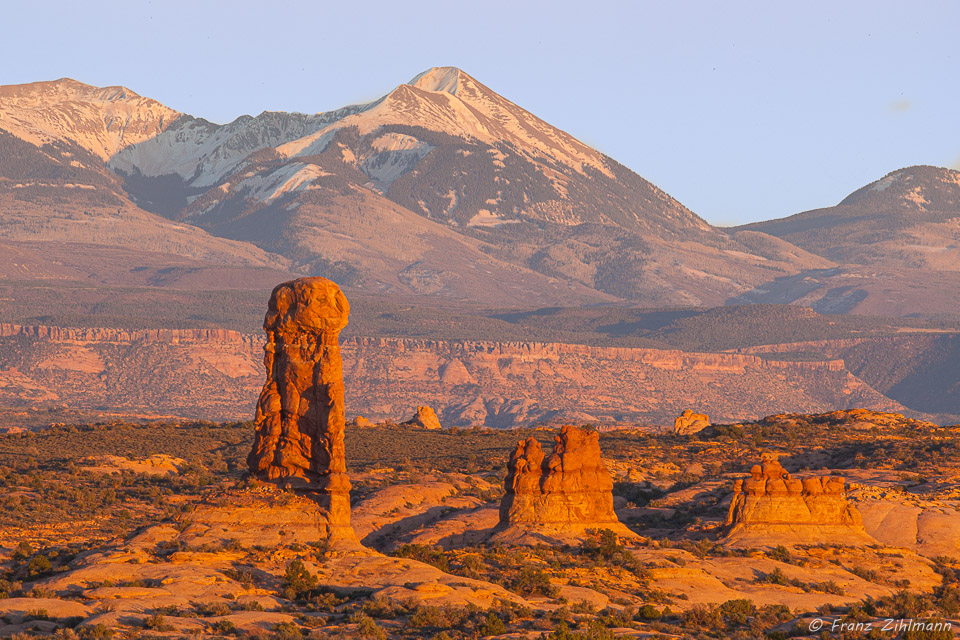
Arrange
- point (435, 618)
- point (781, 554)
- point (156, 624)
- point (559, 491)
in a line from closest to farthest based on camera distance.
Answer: point (156, 624)
point (435, 618)
point (781, 554)
point (559, 491)

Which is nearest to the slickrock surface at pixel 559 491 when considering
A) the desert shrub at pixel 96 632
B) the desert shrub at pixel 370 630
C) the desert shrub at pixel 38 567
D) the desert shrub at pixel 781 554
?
the desert shrub at pixel 781 554

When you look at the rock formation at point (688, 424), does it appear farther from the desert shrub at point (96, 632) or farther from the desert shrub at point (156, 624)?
the desert shrub at point (96, 632)

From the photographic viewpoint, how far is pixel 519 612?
149 ft

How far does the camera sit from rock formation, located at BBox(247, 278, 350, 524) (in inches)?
2109

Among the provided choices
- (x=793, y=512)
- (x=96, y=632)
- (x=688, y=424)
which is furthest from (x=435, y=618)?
(x=688, y=424)

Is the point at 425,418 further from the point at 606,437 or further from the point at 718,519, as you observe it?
the point at 718,519

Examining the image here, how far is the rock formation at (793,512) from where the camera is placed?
61531 mm

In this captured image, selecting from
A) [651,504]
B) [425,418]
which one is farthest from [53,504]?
[425,418]

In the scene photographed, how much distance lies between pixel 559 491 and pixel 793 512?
8.09 meters

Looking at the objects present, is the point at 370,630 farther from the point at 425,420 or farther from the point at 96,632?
the point at 425,420

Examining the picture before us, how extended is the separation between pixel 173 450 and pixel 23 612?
71.9 m

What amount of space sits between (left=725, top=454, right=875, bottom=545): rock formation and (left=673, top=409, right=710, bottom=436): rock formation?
67.2 metres

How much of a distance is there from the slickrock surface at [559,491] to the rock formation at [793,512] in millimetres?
4388

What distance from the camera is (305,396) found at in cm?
5431
